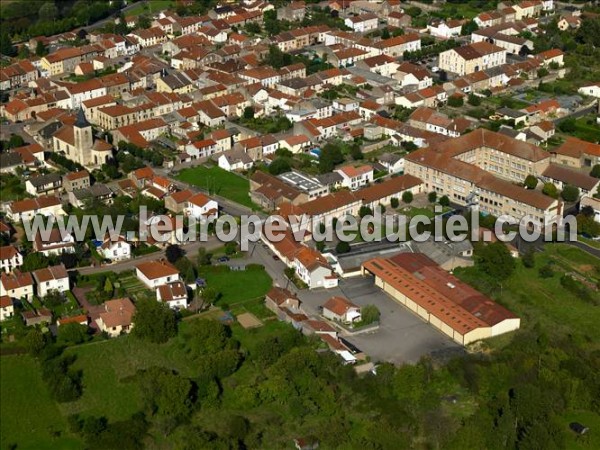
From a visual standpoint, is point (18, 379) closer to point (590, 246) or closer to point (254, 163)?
point (254, 163)

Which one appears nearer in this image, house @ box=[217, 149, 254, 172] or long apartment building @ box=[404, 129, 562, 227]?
long apartment building @ box=[404, 129, 562, 227]

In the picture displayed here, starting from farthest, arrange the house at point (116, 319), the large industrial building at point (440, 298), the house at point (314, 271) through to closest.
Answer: the house at point (314, 271) → the house at point (116, 319) → the large industrial building at point (440, 298)

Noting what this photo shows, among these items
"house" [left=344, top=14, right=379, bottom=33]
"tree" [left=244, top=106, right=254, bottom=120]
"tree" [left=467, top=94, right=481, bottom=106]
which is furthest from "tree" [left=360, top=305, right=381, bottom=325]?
"house" [left=344, top=14, right=379, bottom=33]

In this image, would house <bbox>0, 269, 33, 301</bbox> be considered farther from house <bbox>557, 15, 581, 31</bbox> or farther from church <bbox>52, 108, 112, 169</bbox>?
house <bbox>557, 15, 581, 31</bbox>

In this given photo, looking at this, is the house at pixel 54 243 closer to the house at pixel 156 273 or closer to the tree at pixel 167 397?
the house at pixel 156 273

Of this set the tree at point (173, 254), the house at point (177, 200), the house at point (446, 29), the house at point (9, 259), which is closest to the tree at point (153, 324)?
the tree at point (173, 254)
